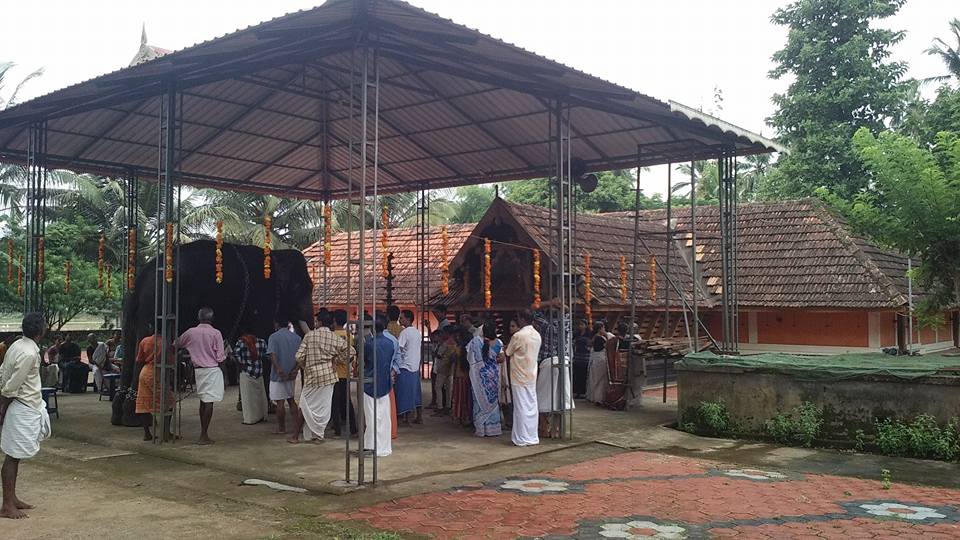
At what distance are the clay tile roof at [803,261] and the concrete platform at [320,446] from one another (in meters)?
5.01

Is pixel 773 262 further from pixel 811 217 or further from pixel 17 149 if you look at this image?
pixel 17 149

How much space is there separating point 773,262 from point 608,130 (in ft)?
21.4

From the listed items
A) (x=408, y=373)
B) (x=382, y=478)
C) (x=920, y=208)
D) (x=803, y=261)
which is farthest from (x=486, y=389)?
(x=803, y=261)

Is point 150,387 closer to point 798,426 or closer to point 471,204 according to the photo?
point 798,426

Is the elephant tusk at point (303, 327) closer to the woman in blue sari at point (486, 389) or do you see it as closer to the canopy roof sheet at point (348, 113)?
the canopy roof sheet at point (348, 113)

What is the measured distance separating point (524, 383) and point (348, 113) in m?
5.97

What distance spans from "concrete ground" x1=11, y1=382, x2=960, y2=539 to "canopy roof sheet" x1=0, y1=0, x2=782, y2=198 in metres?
3.18

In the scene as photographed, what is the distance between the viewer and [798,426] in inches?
386

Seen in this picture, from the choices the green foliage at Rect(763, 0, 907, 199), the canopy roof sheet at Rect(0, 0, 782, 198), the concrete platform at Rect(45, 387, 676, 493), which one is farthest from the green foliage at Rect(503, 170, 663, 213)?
the concrete platform at Rect(45, 387, 676, 493)

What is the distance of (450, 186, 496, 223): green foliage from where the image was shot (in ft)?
111

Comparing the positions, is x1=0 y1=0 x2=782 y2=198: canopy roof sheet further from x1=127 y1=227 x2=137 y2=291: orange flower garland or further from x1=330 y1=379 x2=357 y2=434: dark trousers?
x1=330 y1=379 x2=357 y2=434: dark trousers

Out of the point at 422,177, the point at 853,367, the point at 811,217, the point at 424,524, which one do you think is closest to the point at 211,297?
the point at 422,177

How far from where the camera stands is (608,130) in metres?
12.2

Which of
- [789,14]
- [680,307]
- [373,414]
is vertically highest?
[789,14]
